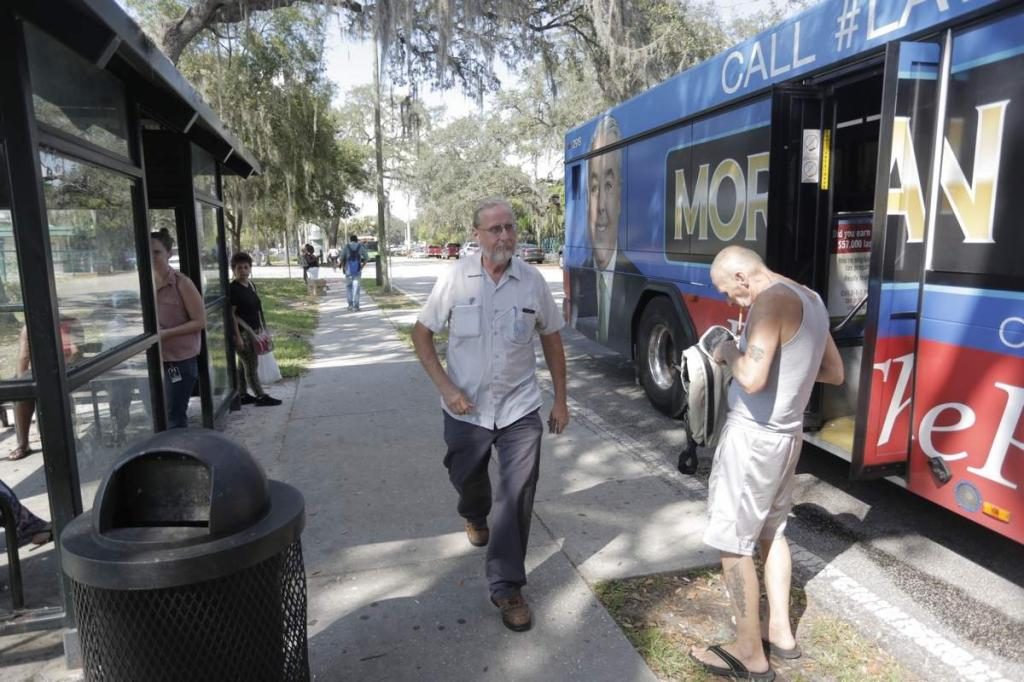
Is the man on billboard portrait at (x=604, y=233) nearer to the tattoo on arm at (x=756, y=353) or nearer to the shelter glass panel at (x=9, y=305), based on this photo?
the tattoo on arm at (x=756, y=353)

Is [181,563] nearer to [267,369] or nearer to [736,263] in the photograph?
[736,263]

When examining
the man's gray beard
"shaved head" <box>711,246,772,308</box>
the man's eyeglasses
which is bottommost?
"shaved head" <box>711,246,772,308</box>

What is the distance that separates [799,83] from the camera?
183 inches

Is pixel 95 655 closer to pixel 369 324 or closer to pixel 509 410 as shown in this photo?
pixel 509 410

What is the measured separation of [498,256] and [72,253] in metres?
2.11

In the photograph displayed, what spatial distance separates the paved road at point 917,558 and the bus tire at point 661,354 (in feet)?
3.36

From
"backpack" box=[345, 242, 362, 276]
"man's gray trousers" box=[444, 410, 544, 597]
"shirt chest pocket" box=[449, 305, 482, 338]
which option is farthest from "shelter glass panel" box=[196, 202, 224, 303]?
"backpack" box=[345, 242, 362, 276]

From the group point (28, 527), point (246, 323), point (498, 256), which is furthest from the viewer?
point (246, 323)

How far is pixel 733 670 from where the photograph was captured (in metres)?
2.74

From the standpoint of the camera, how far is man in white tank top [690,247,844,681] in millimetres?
2551

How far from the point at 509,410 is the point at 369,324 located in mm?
11411

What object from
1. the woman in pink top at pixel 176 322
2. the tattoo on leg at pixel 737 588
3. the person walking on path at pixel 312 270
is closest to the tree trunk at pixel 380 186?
the person walking on path at pixel 312 270

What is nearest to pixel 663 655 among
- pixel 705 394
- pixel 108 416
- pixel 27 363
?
pixel 705 394

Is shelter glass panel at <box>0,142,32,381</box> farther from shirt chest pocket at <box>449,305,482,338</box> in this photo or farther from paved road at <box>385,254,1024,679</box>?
paved road at <box>385,254,1024,679</box>
